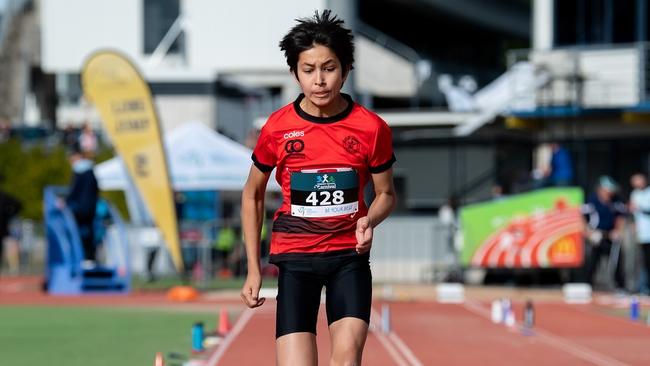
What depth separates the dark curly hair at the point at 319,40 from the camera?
7.15 metres

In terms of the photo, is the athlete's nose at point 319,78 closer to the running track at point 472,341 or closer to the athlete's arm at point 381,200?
the athlete's arm at point 381,200

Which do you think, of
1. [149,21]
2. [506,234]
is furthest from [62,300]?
[149,21]

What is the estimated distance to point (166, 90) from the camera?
38.9 metres

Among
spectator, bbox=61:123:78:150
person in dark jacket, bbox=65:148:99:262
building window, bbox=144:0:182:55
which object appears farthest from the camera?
building window, bbox=144:0:182:55

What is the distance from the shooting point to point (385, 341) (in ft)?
48.9

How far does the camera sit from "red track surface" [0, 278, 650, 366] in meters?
13.2

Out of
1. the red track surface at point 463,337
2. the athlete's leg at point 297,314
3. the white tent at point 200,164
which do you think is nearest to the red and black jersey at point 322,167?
the athlete's leg at point 297,314

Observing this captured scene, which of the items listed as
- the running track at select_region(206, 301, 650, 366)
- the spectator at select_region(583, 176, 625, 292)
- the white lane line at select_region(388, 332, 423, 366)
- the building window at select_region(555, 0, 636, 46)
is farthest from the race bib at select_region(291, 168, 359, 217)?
the building window at select_region(555, 0, 636, 46)

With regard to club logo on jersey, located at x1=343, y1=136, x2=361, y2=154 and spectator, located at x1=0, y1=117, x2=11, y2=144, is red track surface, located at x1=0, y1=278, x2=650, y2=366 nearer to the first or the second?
club logo on jersey, located at x1=343, y1=136, x2=361, y2=154

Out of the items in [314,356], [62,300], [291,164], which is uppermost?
[291,164]

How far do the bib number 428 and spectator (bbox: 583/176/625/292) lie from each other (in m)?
16.4

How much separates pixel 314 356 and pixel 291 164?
93cm

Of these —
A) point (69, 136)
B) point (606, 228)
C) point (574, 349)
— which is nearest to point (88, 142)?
point (69, 136)

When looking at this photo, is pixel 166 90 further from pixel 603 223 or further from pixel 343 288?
pixel 343 288
